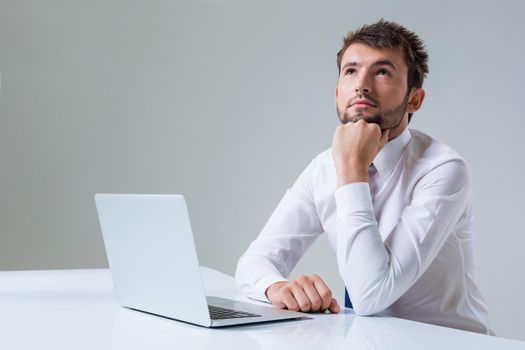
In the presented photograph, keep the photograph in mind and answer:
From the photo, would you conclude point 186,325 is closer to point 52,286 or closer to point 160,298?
point 160,298

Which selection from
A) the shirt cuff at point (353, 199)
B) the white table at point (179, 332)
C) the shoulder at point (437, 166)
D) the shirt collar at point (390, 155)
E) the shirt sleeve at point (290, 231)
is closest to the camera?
the white table at point (179, 332)

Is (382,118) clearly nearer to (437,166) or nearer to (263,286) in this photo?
(437,166)

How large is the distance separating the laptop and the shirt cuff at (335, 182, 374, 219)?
0.92 feet

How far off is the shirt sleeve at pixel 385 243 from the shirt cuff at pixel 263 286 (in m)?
0.18

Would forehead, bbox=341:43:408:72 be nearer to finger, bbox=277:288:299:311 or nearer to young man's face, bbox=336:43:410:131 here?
young man's face, bbox=336:43:410:131

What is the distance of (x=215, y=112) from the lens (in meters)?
4.21

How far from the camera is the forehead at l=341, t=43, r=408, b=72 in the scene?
1.90 meters

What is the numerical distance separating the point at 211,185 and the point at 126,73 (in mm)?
823

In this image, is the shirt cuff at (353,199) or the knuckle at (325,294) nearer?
the knuckle at (325,294)

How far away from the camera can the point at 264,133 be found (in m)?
4.29

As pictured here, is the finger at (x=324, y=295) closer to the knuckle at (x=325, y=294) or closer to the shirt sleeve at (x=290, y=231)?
the knuckle at (x=325, y=294)

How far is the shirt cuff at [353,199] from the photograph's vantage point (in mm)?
1561

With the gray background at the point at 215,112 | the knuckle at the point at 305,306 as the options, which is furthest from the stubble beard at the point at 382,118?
the gray background at the point at 215,112

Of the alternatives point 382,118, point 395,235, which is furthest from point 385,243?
point 382,118
